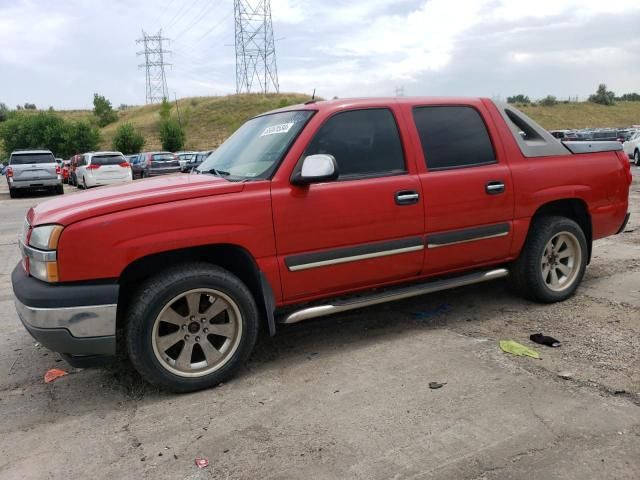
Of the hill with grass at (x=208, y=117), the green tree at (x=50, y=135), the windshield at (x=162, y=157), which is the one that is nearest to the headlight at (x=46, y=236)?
the windshield at (x=162, y=157)

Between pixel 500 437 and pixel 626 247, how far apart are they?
524cm

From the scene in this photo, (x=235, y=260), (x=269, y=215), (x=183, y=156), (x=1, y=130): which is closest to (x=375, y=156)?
(x=269, y=215)

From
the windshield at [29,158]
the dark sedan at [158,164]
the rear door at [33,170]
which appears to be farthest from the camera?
the dark sedan at [158,164]

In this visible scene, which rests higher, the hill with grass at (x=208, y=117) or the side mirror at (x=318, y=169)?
the hill with grass at (x=208, y=117)

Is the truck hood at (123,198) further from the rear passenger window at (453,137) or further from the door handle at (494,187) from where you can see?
the door handle at (494,187)

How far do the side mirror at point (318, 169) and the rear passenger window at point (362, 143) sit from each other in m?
0.25

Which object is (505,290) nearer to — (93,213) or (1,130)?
(93,213)

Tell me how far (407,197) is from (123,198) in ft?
6.35

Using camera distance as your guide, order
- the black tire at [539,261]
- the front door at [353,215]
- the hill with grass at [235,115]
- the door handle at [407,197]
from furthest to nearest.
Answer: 1. the hill with grass at [235,115]
2. the black tire at [539,261]
3. the door handle at [407,197]
4. the front door at [353,215]

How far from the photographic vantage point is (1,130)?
7138 centimetres

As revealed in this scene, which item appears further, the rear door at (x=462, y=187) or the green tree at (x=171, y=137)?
the green tree at (x=171, y=137)

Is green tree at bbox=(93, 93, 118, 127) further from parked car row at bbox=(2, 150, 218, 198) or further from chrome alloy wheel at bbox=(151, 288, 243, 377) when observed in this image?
chrome alloy wheel at bbox=(151, 288, 243, 377)

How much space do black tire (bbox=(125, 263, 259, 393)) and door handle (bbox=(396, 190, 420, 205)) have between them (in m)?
1.27

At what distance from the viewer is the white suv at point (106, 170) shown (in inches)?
790
